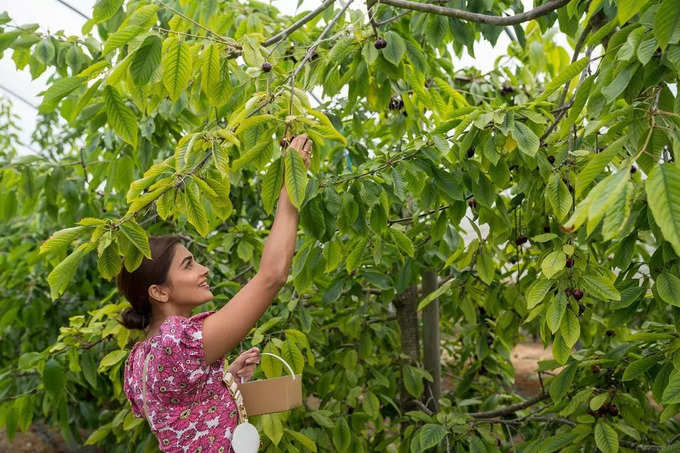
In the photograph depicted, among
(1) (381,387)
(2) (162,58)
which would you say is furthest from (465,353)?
(2) (162,58)

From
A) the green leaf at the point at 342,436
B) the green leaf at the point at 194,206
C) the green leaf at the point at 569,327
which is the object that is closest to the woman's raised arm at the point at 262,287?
the green leaf at the point at 194,206

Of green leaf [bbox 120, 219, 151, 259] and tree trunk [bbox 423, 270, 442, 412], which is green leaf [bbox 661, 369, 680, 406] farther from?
tree trunk [bbox 423, 270, 442, 412]

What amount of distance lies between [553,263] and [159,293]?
2.89 ft

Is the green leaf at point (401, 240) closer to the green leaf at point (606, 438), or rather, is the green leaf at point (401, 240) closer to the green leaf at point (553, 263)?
the green leaf at point (553, 263)

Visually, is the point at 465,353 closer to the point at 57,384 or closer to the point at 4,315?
the point at 57,384

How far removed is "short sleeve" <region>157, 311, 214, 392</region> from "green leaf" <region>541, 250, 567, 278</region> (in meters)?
0.71

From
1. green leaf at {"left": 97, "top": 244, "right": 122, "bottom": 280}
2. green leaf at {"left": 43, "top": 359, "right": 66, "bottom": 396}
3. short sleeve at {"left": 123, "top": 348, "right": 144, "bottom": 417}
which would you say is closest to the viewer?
green leaf at {"left": 97, "top": 244, "right": 122, "bottom": 280}

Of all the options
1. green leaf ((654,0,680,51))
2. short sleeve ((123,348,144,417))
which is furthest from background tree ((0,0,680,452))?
short sleeve ((123,348,144,417))

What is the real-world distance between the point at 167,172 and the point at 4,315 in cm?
228

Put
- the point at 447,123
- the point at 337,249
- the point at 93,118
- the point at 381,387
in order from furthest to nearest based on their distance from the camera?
the point at 381,387 < the point at 93,118 < the point at 337,249 < the point at 447,123

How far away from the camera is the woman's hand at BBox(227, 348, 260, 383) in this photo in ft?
5.24

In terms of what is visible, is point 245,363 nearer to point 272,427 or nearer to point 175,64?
point 272,427

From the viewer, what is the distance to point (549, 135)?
5.75ft

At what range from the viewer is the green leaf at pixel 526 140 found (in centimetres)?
137
